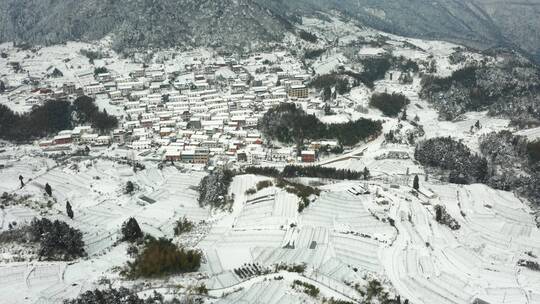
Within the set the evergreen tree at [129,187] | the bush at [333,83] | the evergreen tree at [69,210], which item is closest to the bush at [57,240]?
the evergreen tree at [69,210]

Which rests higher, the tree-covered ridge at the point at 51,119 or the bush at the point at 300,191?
the tree-covered ridge at the point at 51,119

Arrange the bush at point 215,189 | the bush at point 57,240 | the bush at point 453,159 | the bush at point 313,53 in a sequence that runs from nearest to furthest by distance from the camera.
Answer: the bush at point 57,240, the bush at point 215,189, the bush at point 453,159, the bush at point 313,53

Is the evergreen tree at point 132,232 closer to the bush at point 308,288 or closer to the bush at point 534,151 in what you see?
the bush at point 308,288

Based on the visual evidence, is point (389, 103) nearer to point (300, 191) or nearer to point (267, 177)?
point (267, 177)

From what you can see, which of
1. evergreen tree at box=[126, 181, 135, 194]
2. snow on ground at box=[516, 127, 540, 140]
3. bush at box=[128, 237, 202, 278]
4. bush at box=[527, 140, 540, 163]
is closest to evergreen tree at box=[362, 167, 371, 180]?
bush at box=[527, 140, 540, 163]

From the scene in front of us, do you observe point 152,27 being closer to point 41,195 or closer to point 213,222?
point 41,195

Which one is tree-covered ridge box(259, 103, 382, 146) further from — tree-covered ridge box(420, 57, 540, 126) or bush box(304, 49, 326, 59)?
bush box(304, 49, 326, 59)

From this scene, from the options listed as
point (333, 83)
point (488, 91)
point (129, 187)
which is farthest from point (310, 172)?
point (488, 91)
